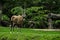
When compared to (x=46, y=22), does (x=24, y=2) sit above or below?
above

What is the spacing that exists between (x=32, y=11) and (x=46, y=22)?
144 cm

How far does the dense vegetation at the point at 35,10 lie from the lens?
1600 cm

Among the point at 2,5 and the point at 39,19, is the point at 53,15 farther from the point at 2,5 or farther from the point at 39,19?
the point at 2,5

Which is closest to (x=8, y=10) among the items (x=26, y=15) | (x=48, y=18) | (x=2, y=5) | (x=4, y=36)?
(x=2, y=5)

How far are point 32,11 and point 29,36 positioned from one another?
6.75m

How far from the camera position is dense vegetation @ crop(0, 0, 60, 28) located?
16000 mm

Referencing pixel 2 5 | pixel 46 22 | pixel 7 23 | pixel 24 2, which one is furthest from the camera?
pixel 2 5

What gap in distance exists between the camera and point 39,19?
16125 millimetres

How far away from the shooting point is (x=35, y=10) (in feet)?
54.6

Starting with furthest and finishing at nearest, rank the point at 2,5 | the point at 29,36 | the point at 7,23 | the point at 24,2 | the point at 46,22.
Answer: the point at 2,5 → the point at 24,2 → the point at 7,23 → the point at 46,22 → the point at 29,36

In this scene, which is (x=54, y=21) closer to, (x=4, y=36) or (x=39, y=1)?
(x=39, y=1)

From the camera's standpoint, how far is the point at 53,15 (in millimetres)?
16188

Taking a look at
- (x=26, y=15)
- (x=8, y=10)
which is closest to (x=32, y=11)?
(x=26, y=15)

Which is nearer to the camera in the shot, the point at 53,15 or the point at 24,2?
the point at 53,15
